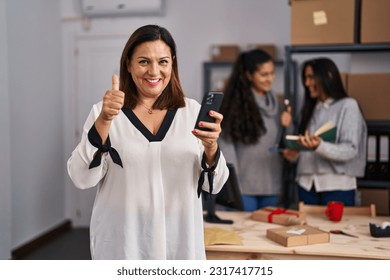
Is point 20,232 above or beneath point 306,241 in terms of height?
beneath

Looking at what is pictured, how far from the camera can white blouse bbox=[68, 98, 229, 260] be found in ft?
3.62

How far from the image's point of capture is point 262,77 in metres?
2.14

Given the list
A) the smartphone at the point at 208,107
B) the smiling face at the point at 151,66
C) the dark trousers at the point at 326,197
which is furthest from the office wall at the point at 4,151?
the dark trousers at the point at 326,197

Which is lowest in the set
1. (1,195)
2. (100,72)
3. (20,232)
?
(20,232)

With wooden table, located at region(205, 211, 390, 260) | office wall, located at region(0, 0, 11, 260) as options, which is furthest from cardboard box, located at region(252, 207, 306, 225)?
office wall, located at region(0, 0, 11, 260)

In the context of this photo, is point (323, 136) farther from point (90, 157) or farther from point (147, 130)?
point (90, 157)

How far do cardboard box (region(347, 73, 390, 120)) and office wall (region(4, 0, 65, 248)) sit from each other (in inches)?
59.8

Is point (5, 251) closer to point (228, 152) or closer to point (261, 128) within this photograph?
point (228, 152)

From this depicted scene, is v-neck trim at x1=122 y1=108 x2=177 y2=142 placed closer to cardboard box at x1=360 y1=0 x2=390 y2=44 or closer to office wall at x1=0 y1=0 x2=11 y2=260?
office wall at x1=0 y1=0 x2=11 y2=260

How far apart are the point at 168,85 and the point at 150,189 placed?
26 cm

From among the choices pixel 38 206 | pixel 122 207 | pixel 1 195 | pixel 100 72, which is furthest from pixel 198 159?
pixel 38 206

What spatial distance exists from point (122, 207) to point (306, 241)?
0.65 m

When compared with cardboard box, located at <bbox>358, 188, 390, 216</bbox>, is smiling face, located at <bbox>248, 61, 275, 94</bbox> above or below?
above
